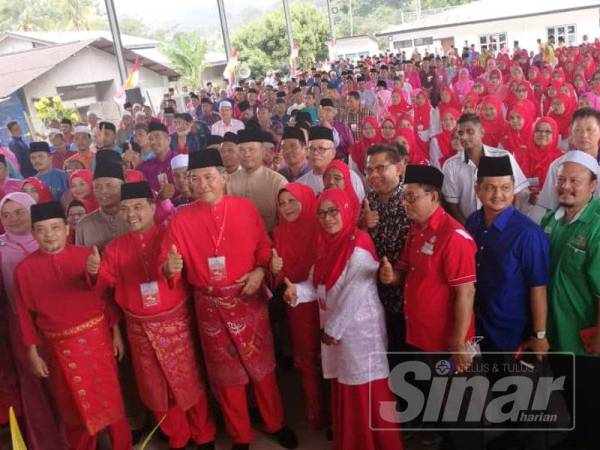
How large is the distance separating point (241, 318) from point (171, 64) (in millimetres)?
18596

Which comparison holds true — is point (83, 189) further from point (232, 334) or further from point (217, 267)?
point (232, 334)

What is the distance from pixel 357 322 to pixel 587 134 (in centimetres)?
239

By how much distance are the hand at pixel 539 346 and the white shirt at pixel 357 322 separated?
0.71 metres

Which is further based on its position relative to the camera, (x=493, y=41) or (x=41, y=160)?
(x=493, y=41)

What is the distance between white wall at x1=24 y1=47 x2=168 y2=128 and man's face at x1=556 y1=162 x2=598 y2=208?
→ 16.2 m

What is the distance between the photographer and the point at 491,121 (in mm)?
5621

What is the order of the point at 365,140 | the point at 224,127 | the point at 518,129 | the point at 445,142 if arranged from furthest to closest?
the point at 224,127, the point at 365,140, the point at 445,142, the point at 518,129

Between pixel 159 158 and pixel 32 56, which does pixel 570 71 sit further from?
pixel 32 56

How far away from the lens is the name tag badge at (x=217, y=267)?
115 inches

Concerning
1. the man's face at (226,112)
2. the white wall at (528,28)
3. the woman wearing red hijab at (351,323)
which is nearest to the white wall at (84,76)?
the man's face at (226,112)

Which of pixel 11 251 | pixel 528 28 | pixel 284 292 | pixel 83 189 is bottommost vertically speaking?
pixel 284 292

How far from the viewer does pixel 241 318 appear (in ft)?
9.79

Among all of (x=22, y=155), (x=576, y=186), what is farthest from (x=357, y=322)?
(x=22, y=155)

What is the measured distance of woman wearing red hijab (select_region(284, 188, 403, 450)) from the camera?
2.66 m
